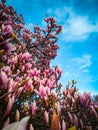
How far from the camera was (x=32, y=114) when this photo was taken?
2838 millimetres

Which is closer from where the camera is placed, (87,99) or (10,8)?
(87,99)

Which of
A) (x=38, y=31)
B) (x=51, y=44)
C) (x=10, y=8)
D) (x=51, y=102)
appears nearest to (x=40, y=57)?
(x=51, y=44)

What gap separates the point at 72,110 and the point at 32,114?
1.31m

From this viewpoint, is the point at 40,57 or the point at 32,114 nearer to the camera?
the point at 32,114

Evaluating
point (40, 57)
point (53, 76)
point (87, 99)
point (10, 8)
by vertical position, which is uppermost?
point (10, 8)

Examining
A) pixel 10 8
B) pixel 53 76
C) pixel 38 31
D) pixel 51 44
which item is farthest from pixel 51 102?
pixel 10 8

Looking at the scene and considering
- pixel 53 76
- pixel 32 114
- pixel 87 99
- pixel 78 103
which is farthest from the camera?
pixel 53 76

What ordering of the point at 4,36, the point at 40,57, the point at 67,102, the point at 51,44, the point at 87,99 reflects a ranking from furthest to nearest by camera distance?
the point at 40,57 < the point at 51,44 < the point at 67,102 < the point at 87,99 < the point at 4,36

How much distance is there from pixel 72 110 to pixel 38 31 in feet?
23.2

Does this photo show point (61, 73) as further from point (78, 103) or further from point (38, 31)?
point (38, 31)

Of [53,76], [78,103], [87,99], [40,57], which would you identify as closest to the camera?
[87,99]

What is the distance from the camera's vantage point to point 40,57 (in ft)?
29.9

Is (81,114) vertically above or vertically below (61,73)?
below

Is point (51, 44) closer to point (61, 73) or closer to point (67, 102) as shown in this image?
point (61, 73)
